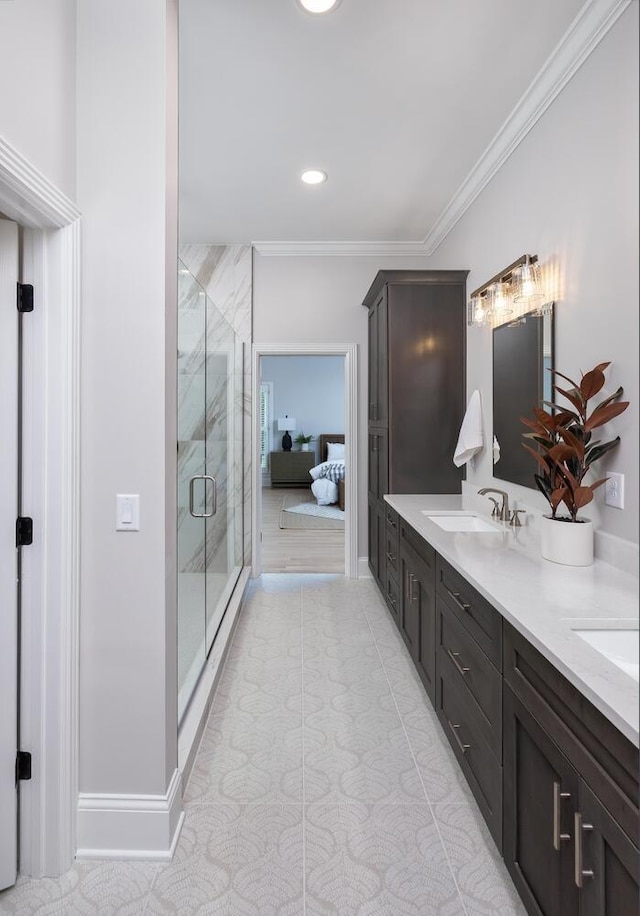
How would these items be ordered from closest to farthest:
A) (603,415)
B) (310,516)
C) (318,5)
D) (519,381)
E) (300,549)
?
(603,415) < (318,5) < (519,381) < (300,549) < (310,516)

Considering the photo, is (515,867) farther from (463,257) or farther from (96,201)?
(463,257)

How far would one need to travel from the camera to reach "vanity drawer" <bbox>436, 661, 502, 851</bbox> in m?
1.50

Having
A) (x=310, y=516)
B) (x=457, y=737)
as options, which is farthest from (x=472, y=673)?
(x=310, y=516)

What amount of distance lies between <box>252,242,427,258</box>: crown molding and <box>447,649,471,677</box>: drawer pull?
341 centimetres

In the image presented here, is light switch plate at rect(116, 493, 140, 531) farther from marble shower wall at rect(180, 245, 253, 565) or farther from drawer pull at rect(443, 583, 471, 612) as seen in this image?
marble shower wall at rect(180, 245, 253, 565)

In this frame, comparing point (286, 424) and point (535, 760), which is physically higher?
point (286, 424)

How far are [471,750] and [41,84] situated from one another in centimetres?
235

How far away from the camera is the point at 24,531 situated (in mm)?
1447

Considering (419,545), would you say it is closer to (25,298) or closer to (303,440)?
(25,298)

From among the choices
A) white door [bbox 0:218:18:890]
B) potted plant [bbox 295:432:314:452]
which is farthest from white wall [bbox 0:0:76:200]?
potted plant [bbox 295:432:314:452]

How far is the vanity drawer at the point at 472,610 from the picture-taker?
1.51m

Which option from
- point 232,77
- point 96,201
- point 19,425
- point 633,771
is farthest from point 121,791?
Result: point 232,77

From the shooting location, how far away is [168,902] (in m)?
1.40

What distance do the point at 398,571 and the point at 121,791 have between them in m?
1.95
